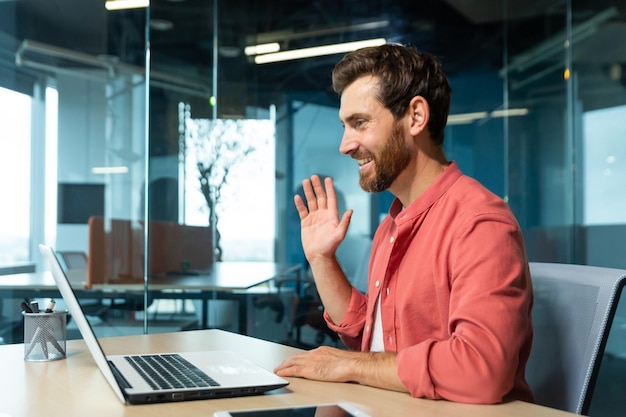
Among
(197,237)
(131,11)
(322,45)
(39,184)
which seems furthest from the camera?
(322,45)

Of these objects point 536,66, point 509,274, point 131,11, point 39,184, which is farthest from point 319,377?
point 536,66

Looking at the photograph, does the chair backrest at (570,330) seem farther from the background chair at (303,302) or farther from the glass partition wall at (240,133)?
the background chair at (303,302)

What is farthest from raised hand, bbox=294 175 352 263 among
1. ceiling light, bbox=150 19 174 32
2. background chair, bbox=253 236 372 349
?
background chair, bbox=253 236 372 349

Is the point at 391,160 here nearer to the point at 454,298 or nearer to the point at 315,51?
the point at 454,298

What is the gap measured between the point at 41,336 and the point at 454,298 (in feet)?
2.64

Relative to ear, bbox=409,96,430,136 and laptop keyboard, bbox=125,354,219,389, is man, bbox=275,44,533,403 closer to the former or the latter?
ear, bbox=409,96,430,136

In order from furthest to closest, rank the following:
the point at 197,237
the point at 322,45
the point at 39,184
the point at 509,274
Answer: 1. the point at 322,45
2. the point at 197,237
3. the point at 39,184
4. the point at 509,274

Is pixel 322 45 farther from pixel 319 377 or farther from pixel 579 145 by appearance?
pixel 319 377

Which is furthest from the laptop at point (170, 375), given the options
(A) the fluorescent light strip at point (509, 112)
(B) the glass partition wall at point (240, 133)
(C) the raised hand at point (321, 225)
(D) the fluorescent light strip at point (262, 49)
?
(A) the fluorescent light strip at point (509, 112)

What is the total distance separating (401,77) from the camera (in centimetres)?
161

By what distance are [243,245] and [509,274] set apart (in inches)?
121

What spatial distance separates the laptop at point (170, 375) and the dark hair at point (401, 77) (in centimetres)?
68

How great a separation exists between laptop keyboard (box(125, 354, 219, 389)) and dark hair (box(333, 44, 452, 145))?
721 mm

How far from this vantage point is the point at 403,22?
4582mm
